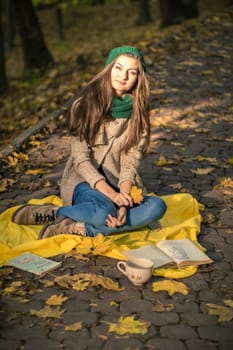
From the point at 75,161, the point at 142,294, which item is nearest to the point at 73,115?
the point at 75,161

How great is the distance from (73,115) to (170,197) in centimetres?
127

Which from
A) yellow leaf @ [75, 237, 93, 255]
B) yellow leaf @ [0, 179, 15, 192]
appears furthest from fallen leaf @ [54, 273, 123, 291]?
yellow leaf @ [0, 179, 15, 192]

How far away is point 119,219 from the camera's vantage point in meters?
4.45

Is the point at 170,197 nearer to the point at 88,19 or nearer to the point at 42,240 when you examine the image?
the point at 42,240

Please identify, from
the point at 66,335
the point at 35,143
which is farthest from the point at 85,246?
the point at 35,143

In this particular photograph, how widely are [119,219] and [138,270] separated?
0.68 meters

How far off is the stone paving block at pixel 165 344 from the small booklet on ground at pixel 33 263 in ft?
3.59

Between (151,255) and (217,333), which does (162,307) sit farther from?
(151,255)

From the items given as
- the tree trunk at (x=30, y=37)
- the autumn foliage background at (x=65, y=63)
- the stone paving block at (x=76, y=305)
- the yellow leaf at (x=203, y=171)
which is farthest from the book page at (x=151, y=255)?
the tree trunk at (x=30, y=37)

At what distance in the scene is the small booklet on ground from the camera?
13.5 feet

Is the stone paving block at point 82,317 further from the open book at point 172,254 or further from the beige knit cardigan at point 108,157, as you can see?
the beige knit cardigan at point 108,157

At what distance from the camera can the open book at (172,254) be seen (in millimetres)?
4164

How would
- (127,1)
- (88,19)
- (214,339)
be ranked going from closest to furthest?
(214,339), (88,19), (127,1)

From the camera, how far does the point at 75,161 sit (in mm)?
4742
